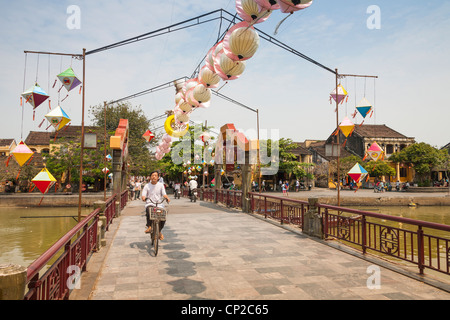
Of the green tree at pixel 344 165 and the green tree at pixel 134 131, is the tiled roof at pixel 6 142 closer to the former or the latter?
the green tree at pixel 134 131

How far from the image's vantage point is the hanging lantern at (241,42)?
579cm

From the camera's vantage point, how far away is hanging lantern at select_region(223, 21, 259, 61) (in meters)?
5.79

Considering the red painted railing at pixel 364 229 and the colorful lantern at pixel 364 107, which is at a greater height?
the colorful lantern at pixel 364 107

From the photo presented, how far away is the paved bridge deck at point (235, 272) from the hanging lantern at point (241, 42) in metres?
4.04

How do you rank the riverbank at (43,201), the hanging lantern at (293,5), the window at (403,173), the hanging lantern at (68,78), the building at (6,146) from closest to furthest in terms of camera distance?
1. the hanging lantern at (293,5)
2. the hanging lantern at (68,78)
3. the riverbank at (43,201)
4. the building at (6,146)
5. the window at (403,173)

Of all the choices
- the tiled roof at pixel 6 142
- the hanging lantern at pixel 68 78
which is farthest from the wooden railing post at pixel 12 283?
the tiled roof at pixel 6 142

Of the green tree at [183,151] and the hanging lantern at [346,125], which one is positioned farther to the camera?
the green tree at [183,151]

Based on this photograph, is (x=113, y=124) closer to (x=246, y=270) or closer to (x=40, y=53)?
(x=40, y=53)

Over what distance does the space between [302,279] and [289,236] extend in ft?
13.7

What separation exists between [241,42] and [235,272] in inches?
165

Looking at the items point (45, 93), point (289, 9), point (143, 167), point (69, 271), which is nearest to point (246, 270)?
point (69, 271)

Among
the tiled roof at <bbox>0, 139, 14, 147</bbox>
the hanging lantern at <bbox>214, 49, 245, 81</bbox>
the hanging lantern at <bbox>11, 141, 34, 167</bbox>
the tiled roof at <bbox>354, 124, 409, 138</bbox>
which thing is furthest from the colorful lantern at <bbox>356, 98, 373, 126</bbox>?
the tiled roof at <bbox>0, 139, 14, 147</bbox>

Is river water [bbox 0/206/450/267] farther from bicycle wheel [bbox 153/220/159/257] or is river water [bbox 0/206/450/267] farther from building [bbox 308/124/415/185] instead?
building [bbox 308/124/415/185]

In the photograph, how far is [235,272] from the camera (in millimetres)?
5910
